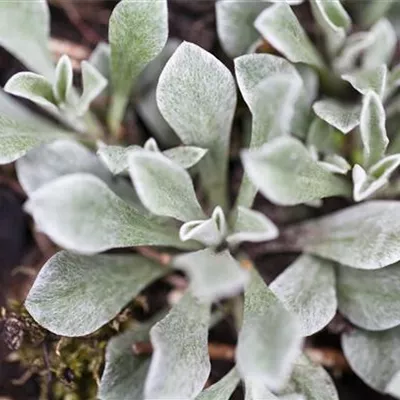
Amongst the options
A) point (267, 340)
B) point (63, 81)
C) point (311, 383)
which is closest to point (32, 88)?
point (63, 81)

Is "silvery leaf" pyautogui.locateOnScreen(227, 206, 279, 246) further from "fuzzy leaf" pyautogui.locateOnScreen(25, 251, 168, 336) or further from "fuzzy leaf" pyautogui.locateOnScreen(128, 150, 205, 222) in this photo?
"fuzzy leaf" pyautogui.locateOnScreen(25, 251, 168, 336)

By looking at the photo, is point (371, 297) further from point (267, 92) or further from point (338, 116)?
point (267, 92)

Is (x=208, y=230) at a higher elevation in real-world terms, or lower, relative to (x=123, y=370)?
higher

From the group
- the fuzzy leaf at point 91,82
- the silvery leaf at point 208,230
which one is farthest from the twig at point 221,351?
the fuzzy leaf at point 91,82

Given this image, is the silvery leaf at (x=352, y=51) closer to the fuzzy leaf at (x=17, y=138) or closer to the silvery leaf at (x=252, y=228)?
the silvery leaf at (x=252, y=228)

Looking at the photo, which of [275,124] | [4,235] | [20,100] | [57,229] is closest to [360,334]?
[275,124]
